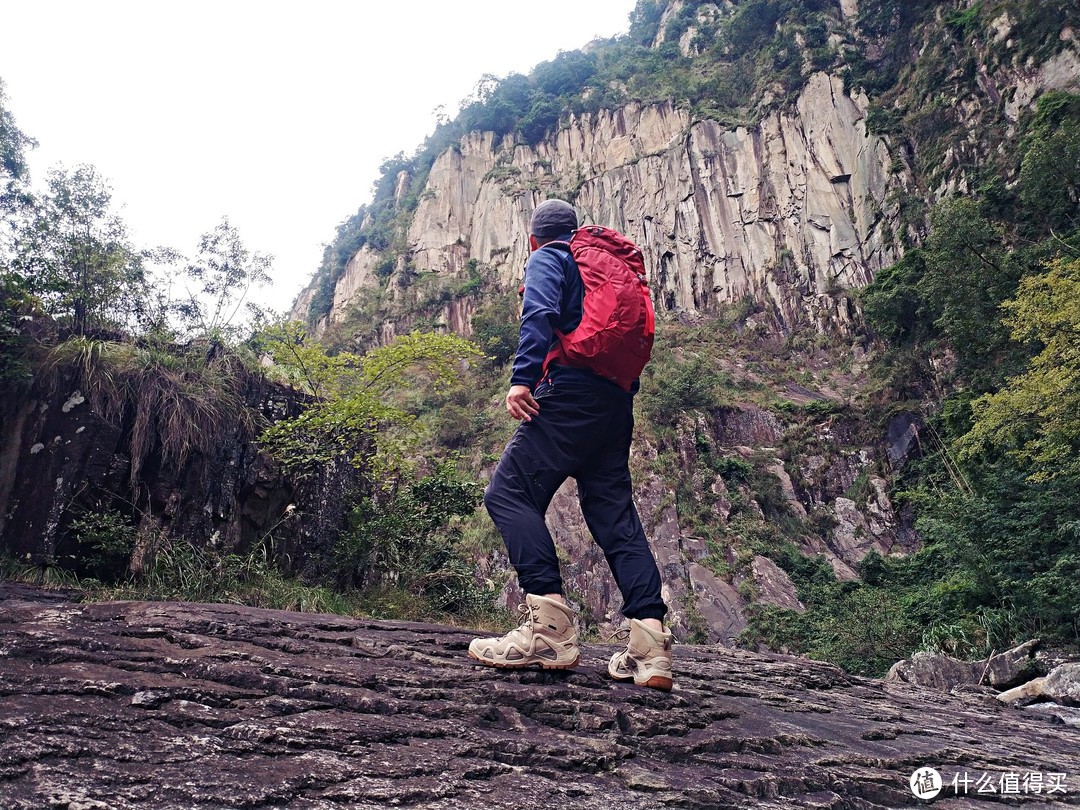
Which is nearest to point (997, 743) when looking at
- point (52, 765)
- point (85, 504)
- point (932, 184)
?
point (52, 765)

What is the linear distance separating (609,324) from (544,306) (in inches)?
11.3

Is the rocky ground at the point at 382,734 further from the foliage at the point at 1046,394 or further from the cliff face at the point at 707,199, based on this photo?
the cliff face at the point at 707,199

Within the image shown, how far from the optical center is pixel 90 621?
2617 mm

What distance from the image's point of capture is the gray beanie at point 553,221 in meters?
3.08

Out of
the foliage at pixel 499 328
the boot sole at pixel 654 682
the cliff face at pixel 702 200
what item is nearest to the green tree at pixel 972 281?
the cliff face at pixel 702 200

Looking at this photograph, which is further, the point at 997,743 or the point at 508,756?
the point at 997,743

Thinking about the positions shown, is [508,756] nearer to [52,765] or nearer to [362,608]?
[52,765]

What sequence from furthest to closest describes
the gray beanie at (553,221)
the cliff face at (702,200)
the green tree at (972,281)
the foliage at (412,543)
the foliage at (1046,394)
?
the cliff face at (702,200)
the green tree at (972,281)
the foliage at (1046,394)
the foliage at (412,543)
the gray beanie at (553,221)

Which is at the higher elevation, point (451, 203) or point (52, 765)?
point (451, 203)

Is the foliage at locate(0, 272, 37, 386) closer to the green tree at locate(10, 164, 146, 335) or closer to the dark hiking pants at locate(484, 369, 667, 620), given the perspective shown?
the green tree at locate(10, 164, 146, 335)

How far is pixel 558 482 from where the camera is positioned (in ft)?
9.16

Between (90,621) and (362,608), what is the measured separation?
269 centimetres

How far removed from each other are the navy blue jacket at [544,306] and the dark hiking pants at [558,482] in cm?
14

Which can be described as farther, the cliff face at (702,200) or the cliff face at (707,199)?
the cliff face at (707,199)
